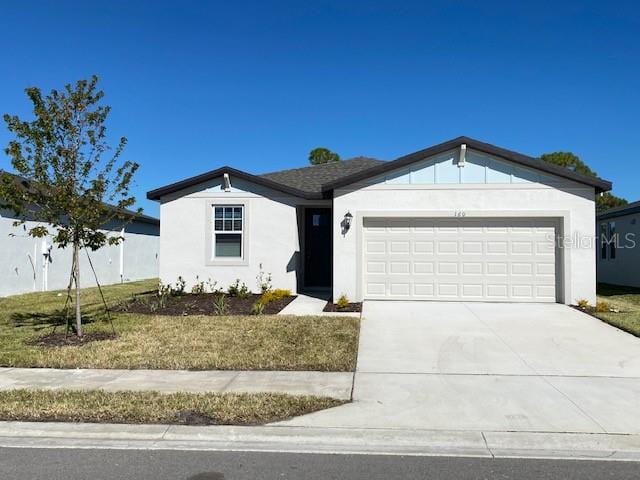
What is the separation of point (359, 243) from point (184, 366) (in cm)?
737

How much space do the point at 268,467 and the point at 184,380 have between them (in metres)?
2.89

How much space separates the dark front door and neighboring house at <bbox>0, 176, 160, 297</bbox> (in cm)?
577

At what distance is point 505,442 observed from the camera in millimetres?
5113

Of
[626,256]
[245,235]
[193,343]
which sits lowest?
[193,343]

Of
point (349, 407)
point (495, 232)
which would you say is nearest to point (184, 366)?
point (349, 407)

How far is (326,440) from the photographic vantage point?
519 cm

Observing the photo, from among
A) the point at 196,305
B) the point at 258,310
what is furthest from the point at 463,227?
the point at 196,305

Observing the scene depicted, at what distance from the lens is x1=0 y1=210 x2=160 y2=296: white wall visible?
698 inches

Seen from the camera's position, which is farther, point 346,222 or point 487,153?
point 346,222

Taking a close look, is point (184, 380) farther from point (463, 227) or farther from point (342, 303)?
point (463, 227)

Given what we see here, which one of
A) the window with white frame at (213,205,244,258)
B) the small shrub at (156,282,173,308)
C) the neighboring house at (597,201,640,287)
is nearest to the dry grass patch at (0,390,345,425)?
the small shrub at (156,282,173,308)

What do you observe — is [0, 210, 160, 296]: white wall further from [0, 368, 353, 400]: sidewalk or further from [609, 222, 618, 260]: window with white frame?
[609, 222, 618, 260]: window with white frame

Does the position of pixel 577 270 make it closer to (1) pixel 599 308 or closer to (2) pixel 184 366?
(1) pixel 599 308

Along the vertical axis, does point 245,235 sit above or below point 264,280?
above
